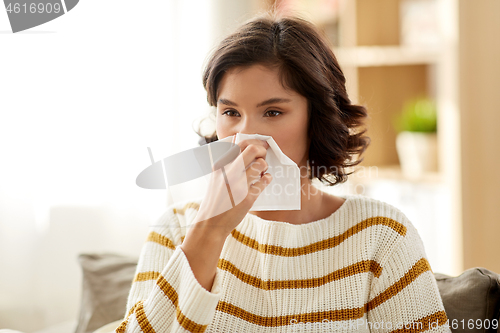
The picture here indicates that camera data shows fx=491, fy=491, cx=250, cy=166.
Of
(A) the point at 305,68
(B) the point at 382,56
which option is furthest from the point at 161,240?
(B) the point at 382,56

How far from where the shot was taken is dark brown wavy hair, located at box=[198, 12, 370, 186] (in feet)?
3.08

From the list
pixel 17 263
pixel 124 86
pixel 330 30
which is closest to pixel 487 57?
pixel 330 30

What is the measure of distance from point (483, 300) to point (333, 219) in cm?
33

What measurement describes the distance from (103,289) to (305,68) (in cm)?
76

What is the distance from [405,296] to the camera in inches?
35.5

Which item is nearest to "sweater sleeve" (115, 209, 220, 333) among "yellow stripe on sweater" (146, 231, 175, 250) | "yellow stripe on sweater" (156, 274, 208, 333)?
"yellow stripe on sweater" (156, 274, 208, 333)

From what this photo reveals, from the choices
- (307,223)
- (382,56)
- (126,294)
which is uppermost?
(382,56)

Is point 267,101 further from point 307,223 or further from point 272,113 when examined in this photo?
point 307,223

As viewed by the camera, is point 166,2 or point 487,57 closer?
point 166,2

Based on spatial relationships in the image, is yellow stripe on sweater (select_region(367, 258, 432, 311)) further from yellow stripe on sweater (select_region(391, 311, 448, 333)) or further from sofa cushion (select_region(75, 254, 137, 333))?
sofa cushion (select_region(75, 254, 137, 333))

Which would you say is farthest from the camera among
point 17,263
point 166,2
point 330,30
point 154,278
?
point 330,30

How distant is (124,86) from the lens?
1.04 m

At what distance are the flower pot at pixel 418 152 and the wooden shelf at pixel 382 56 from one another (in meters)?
0.31

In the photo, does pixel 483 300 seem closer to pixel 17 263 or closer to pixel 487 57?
pixel 487 57
